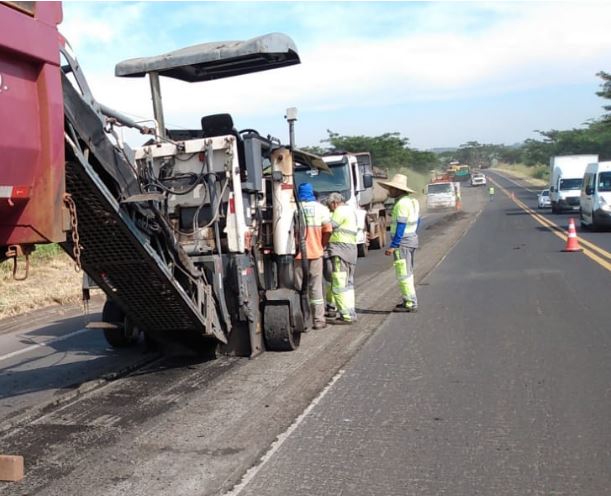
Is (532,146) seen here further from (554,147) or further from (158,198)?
(158,198)

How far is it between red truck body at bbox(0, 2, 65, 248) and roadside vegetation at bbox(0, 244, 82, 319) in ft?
24.6

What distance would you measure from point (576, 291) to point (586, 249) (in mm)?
7163

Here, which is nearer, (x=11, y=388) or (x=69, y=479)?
A: (x=69, y=479)

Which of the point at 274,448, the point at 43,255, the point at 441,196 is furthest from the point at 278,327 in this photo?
the point at 441,196

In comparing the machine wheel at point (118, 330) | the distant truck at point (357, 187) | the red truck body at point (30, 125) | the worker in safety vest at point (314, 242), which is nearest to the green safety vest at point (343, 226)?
the worker in safety vest at point (314, 242)

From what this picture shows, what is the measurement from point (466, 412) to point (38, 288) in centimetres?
986

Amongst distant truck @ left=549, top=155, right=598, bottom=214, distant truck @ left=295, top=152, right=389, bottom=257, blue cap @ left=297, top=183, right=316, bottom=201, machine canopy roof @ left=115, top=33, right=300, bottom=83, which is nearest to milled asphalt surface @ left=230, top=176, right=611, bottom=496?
blue cap @ left=297, top=183, right=316, bottom=201

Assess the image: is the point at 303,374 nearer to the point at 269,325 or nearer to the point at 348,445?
the point at 269,325

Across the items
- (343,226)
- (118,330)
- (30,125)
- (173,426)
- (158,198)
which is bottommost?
(173,426)

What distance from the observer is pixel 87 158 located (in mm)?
5020

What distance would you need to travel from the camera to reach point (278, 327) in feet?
24.6

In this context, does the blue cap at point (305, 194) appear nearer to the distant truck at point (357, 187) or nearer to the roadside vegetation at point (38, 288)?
the roadside vegetation at point (38, 288)

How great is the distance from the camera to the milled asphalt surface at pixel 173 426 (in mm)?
4258

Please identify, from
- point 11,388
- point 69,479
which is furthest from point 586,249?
point 69,479
